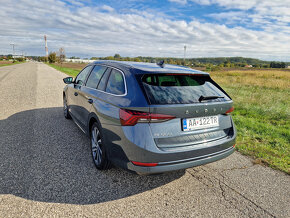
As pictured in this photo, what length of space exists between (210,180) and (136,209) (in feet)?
4.02

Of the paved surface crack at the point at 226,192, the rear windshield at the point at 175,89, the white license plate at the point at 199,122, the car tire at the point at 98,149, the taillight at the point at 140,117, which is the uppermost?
the rear windshield at the point at 175,89

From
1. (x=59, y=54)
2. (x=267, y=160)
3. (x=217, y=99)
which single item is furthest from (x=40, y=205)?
(x=59, y=54)

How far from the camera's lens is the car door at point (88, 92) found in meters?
3.62

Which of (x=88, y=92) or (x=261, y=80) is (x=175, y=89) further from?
(x=261, y=80)

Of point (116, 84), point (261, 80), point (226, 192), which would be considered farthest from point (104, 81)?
point (261, 80)

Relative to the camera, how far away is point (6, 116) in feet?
19.7

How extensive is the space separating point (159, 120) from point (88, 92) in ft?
6.11

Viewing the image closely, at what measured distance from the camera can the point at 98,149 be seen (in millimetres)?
3270

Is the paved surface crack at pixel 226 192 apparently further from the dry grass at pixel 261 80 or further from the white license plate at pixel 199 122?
the dry grass at pixel 261 80

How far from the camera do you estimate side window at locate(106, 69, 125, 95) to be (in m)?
2.83

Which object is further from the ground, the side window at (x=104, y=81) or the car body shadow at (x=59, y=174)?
the side window at (x=104, y=81)

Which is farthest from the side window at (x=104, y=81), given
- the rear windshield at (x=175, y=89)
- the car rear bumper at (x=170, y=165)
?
the car rear bumper at (x=170, y=165)

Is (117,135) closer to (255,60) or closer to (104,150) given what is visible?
(104,150)

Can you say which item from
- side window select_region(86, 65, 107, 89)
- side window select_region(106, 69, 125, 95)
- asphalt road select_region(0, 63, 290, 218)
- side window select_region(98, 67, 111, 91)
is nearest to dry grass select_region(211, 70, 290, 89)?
asphalt road select_region(0, 63, 290, 218)
